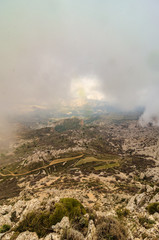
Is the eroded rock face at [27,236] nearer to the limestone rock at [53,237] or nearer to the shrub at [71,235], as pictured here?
the limestone rock at [53,237]

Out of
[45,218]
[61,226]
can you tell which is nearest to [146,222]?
[61,226]

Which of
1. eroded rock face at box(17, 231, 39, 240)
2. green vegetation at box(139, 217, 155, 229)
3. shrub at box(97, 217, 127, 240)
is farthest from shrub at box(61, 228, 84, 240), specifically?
green vegetation at box(139, 217, 155, 229)

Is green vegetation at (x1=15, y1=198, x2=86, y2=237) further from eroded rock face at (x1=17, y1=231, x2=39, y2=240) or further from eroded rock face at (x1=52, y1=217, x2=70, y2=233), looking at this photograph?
eroded rock face at (x1=52, y1=217, x2=70, y2=233)

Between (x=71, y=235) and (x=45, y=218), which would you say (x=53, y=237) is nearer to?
(x=71, y=235)

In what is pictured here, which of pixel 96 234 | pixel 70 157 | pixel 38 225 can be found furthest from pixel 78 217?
pixel 70 157

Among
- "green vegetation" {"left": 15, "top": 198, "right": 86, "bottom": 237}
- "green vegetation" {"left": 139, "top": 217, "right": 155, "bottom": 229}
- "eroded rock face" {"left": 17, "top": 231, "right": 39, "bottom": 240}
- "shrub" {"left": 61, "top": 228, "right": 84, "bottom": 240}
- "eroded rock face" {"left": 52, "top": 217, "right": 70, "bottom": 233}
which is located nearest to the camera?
"shrub" {"left": 61, "top": 228, "right": 84, "bottom": 240}

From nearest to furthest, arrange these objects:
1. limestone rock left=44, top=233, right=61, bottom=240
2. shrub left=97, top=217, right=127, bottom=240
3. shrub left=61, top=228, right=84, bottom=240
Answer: shrub left=97, top=217, right=127, bottom=240
shrub left=61, top=228, right=84, bottom=240
limestone rock left=44, top=233, right=61, bottom=240

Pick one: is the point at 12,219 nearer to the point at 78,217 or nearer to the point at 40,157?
the point at 78,217

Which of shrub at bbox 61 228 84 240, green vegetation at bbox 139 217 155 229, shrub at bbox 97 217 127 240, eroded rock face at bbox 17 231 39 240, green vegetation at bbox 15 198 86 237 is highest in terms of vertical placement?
shrub at bbox 97 217 127 240
